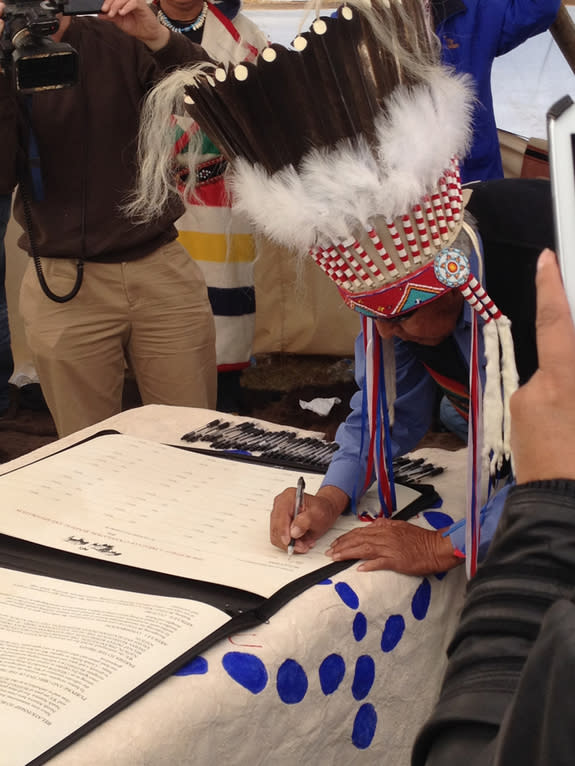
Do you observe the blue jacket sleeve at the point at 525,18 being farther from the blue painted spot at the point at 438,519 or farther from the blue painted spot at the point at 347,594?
the blue painted spot at the point at 347,594

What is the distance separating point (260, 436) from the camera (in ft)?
5.47

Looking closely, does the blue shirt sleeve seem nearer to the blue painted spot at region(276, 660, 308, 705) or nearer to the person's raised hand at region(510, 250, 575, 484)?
the blue painted spot at region(276, 660, 308, 705)

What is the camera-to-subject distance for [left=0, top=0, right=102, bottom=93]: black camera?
1.75 m

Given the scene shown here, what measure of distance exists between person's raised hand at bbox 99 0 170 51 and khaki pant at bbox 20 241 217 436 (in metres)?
0.47

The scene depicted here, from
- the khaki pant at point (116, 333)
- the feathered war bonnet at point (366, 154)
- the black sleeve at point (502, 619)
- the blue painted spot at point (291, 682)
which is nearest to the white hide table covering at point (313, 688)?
the blue painted spot at point (291, 682)

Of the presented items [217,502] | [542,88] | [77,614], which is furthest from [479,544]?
[542,88]

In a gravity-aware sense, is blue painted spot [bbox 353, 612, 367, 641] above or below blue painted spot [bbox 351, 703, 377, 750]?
above

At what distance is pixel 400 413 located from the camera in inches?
61.4

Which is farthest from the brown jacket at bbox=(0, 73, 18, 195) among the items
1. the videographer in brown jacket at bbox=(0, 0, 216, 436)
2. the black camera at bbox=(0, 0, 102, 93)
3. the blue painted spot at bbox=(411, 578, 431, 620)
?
the blue painted spot at bbox=(411, 578, 431, 620)

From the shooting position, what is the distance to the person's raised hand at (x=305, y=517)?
1226 millimetres

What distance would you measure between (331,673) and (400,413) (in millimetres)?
566

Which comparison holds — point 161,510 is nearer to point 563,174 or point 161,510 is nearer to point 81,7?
point 563,174

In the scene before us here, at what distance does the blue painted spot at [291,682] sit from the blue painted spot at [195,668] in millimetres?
95

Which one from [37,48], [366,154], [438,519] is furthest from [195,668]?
[37,48]
